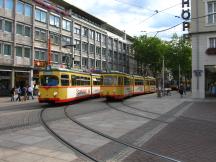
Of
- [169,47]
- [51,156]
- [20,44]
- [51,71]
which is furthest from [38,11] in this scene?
[51,156]

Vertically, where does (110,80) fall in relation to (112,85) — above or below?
above

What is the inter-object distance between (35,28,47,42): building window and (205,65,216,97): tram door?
23998mm

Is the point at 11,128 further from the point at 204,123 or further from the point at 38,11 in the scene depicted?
the point at 38,11

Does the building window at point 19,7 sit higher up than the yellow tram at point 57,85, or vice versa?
the building window at point 19,7

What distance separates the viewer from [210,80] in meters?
46.6

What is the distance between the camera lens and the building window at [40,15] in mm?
49184

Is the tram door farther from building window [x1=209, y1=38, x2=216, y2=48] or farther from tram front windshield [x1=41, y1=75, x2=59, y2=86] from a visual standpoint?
tram front windshield [x1=41, y1=75, x2=59, y2=86]

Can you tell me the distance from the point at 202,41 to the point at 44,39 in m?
24.8

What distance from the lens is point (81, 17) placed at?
6719 centimetres

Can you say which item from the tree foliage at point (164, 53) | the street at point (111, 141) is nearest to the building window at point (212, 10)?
the street at point (111, 141)

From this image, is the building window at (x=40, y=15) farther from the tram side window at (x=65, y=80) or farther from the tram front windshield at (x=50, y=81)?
the tram front windshield at (x=50, y=81)

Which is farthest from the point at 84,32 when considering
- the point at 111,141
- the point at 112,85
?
the point at 111,141

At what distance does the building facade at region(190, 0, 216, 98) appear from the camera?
34219 millimetres

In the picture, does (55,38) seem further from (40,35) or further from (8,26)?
(8,26)
